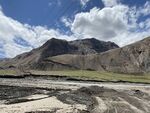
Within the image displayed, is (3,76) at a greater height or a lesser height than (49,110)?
greater

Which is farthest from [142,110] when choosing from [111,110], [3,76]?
[3,76]

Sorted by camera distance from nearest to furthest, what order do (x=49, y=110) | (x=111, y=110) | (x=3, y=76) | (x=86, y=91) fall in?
(x=49, y=110) < (x=111, y=110) < (x=86, y=91) < (x=3, y=76)

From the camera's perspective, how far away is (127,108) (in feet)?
132

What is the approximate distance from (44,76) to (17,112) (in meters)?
123

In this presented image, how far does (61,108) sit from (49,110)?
2.25 metres

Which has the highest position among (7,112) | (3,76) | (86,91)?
(3,76)

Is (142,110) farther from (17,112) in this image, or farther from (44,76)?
(44,76)

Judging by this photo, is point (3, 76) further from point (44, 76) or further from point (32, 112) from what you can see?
point (32, 112)

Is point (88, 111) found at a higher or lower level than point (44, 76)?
lower

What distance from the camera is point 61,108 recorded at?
36500mm

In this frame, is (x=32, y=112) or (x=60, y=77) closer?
(x=32, y=112)

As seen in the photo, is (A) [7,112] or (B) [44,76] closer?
(A) [7,112]

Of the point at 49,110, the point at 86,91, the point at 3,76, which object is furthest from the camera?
the point at 3,76

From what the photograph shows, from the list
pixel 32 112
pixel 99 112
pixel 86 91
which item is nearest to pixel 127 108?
pixel 99 112
